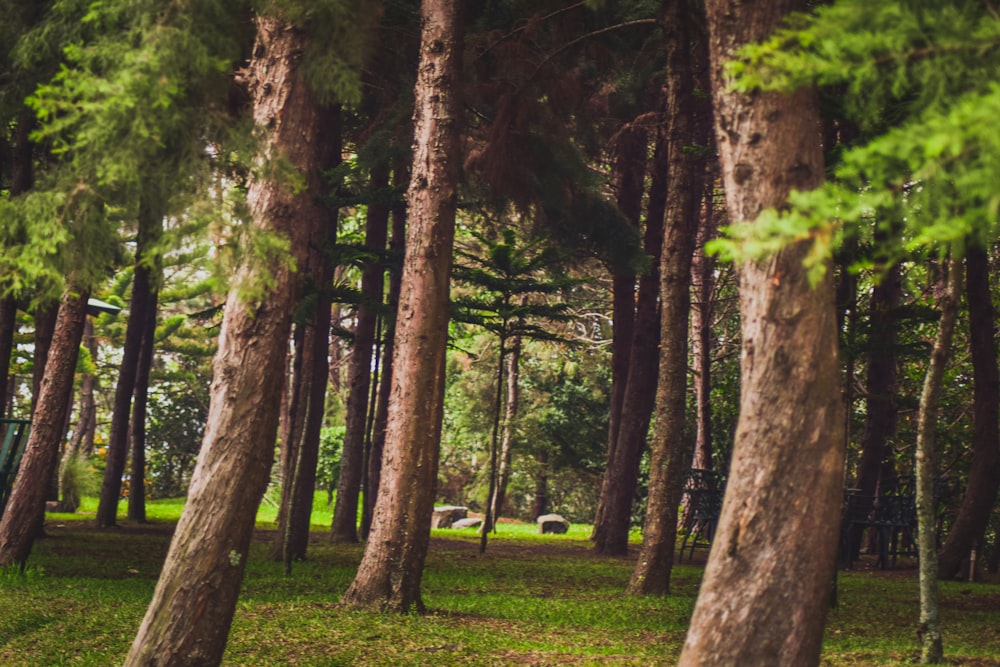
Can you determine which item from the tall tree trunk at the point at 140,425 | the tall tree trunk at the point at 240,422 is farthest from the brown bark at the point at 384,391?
the tall tree trunk at the point at 240,422

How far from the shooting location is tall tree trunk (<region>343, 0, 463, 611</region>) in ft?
25.9

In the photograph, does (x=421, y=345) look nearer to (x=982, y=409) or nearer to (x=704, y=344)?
(x=982, y=409)

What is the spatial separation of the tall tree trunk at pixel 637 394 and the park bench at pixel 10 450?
7.62 metres

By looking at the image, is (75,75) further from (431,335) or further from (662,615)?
(662,615)

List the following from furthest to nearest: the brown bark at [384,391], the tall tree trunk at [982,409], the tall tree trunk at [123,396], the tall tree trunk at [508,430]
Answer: the tall tree trunk at [508,430] < the tall tree trunk at [123,396] < the brown bark at [384,391] < the tall tree trunk at [982,409]

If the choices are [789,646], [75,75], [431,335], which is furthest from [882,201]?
[431,335]

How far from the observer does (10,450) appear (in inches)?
382

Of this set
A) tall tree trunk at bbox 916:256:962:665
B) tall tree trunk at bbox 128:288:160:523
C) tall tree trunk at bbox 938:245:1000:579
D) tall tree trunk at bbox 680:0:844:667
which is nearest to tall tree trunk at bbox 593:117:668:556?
tall tree trunk at bbox 938:245:1000:579

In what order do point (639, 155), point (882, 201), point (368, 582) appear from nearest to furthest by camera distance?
point (882, 201) < point (368, 582) < point (639, 155)

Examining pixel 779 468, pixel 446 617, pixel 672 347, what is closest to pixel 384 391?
pixel 672 347

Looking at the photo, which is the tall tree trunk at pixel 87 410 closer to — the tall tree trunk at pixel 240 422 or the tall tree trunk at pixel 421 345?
the tall tree trunk at pixel 421 345

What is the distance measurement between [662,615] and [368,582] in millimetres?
2315

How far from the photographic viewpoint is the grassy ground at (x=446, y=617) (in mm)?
6262

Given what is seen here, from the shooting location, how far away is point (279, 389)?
5.79 meters
